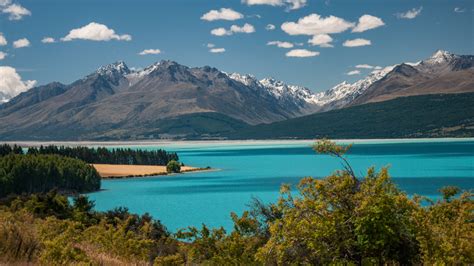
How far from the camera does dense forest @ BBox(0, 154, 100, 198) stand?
133000 mm

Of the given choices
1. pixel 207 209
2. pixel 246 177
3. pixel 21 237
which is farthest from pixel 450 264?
pixel 246 177

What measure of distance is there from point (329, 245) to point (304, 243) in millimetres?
713

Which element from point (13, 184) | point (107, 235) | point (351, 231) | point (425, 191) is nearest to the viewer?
point (351, 231)

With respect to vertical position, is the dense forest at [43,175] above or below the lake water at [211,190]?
above

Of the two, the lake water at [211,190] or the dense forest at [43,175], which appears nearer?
the lake water at [211,190]

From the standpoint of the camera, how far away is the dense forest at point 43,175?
436ft

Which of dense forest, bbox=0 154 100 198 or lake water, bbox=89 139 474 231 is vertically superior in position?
dense forest, bbox=0 154 100 198

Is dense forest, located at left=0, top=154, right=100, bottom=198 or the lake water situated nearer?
the lake water

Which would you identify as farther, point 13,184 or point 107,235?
point 13,184

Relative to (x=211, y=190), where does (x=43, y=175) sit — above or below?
above

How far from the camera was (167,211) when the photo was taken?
107 metres

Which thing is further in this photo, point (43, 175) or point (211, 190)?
point (211, 190)

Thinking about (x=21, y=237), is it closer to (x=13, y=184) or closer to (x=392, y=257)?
(x=392, y=257)

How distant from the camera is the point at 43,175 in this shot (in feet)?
467
